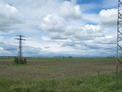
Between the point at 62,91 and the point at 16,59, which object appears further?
the point at 16,59

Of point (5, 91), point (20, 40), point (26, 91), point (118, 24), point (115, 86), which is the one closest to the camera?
point (5, 91)

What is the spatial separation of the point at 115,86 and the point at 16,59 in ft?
129

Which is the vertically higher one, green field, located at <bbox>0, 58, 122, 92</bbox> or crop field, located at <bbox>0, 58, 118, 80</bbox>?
green field, located at <bbox>0, 58, 122, 92</bbox>

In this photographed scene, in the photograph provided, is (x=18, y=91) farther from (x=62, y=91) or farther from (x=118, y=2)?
(x=118, y=2)

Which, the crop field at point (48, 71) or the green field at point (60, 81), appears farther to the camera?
the crop field at point (48, 71)

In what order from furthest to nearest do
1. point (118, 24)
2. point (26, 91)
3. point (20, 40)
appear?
point (20, 40), point (118, 24), point (26, 91)

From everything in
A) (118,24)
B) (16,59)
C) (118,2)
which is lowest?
(16,59)

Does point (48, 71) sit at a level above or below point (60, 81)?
below

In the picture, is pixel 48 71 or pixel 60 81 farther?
pixel 48 71

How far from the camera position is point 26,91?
8625mm

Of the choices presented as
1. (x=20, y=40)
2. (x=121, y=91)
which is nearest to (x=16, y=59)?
(x=20, y=40)

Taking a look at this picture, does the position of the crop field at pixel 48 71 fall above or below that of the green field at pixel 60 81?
below

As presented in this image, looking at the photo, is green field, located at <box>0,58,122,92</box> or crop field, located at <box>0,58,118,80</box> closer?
green field, located at <box>0,58,122,92</box>

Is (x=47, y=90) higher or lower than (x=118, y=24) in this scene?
lower
